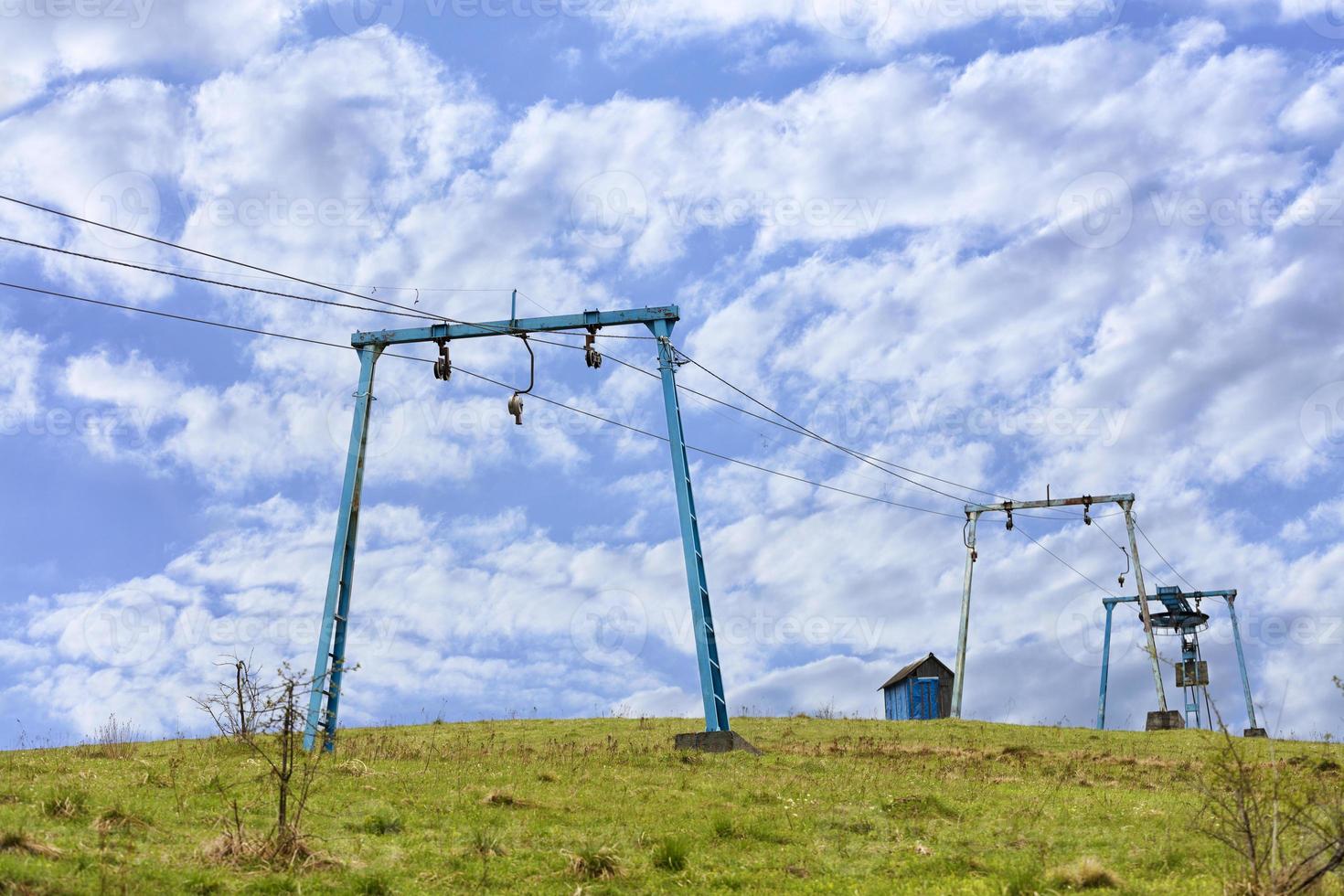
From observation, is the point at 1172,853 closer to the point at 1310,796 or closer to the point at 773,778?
the point at 1310,796

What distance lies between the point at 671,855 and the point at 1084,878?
4.70m

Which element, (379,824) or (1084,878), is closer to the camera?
(1084,878)

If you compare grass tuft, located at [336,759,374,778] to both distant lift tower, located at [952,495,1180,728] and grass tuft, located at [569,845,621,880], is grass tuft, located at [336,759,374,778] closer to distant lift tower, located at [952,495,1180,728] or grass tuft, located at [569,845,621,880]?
grass tuft, located at [569,845,621,880]

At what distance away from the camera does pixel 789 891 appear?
12977 millimetres

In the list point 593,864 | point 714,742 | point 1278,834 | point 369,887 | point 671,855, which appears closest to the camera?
point 369,887

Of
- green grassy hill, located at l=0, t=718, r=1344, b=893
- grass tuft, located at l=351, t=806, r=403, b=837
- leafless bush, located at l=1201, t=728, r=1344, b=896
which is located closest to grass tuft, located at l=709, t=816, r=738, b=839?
green grassy hill, located at l=0, t=718, r=1344, b=893

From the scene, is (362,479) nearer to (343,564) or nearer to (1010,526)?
(343,564)

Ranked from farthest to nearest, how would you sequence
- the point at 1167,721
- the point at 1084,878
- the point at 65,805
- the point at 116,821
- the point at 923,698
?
the point at 923,698 → the point at 1167,721 → the point at 65,805 → the point at 116,821 → the point at 1084,878

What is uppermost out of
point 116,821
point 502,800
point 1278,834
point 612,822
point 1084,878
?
point 116,821

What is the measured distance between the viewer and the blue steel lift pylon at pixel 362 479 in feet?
82.4

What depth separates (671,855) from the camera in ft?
45.6

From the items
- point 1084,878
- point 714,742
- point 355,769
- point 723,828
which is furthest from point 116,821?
point 714,742

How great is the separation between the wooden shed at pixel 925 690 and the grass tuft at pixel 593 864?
105ft

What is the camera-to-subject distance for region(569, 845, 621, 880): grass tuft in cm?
1321
